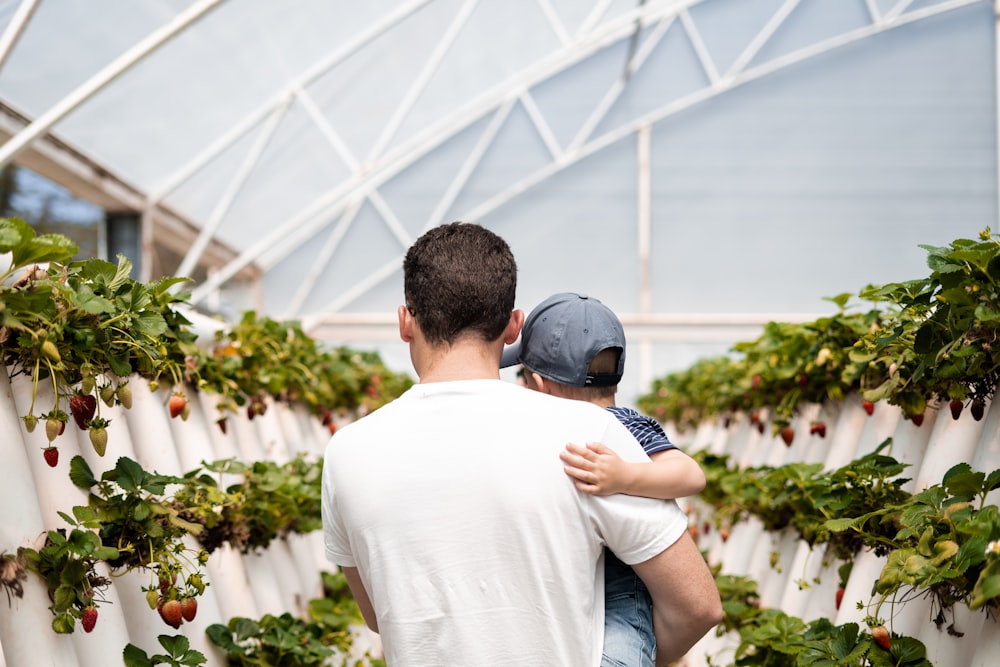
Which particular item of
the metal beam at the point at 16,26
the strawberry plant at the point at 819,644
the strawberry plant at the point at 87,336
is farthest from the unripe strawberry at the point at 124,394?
the metal beam at the point at 16,26

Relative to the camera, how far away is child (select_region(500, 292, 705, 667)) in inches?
63.2

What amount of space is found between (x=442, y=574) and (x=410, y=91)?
285 inches

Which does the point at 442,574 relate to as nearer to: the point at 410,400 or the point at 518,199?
the point at 410,400

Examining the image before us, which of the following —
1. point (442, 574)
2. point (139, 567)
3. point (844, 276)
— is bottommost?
point (442, 574)

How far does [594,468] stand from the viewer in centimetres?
158

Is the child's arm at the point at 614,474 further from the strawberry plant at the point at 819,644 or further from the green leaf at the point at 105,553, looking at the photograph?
the green leaf at the point at 105,553

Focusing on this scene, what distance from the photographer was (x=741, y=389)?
14.3 feet

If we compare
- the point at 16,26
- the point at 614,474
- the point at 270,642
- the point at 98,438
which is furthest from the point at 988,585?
the point at 16,26

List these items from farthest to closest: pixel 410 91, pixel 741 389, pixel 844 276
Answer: pixel 844 276, pixel 410 91, pixel 741 389

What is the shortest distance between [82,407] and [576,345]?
0.97m

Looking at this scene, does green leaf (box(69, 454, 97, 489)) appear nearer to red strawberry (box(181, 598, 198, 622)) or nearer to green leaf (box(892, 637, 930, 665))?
red strawberry (box(181, 598, 198, 622))

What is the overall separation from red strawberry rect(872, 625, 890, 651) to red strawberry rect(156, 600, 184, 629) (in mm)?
1434

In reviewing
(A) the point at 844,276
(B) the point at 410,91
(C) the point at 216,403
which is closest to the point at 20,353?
(C) the point at 216,403

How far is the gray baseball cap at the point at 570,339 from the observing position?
2.07 m
